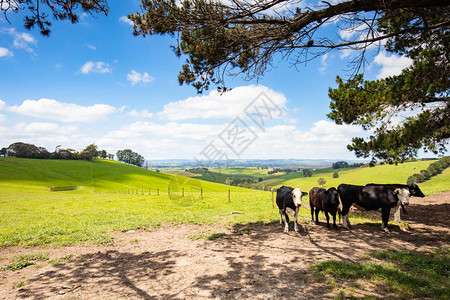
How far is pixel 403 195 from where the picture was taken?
930 centimetres

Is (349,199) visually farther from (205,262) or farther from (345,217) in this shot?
(205,262)

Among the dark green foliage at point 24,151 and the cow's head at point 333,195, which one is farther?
the dark green foliage at point 24,151

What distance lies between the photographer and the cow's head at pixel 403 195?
30.2ft

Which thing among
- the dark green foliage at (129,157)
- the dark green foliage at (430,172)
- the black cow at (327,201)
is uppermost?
the dark green foliage at (129,157)

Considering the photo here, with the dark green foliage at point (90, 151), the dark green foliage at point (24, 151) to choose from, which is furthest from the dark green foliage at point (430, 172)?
the dark green foliage at point (24, 151)

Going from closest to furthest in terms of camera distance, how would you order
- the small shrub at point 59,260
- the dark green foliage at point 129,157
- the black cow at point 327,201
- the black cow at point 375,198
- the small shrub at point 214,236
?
the small shrub at point 59,260 < the small shrub at point 214,236 < the black cow at point 375,198 < the black cow at point 327,201 < the dark green foliage at point 129,157

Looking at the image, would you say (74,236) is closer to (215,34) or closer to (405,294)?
(215,34)

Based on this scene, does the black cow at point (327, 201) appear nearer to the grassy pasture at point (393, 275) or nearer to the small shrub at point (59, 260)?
the grassy pasture at point (393, 275)

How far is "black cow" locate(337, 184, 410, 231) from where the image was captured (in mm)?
9320

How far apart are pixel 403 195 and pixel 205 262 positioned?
352 inches

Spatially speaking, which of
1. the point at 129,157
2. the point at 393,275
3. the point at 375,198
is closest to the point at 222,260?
the point at 393,275

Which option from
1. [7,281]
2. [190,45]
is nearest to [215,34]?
[190,45]

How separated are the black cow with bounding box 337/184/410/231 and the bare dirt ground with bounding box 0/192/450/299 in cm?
90

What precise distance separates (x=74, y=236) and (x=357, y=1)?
13171 mm
